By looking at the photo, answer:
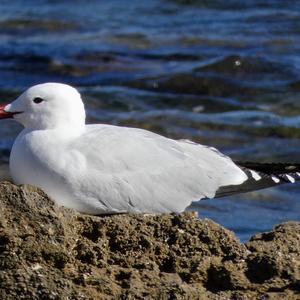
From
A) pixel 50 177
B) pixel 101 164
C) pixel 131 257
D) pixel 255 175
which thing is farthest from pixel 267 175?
pixel 131 257

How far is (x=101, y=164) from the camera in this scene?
5.51 meters

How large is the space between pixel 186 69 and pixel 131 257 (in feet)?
30.7

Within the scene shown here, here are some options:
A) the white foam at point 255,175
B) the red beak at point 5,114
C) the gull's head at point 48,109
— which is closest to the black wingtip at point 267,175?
the white foam at point 255,175

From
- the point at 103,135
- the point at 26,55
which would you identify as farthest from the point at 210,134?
the point at 103,135

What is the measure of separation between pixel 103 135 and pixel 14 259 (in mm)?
1535

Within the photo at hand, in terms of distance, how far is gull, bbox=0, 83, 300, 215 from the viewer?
531cm

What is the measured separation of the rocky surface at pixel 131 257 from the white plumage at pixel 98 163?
0.72 metres

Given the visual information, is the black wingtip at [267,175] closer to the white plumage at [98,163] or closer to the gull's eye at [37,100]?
the white plumage at [98,163]

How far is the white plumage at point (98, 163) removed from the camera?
5.31 metres

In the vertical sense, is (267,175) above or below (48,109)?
below

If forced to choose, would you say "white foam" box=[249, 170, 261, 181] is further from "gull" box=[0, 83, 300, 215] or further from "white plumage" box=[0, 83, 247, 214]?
"white plumage" box=[0, 83, 247, 214]

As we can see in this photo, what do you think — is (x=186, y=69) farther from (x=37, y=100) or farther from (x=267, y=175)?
(x=37, y=100)

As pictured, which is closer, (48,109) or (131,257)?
(131,257)

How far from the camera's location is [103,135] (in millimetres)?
5609
